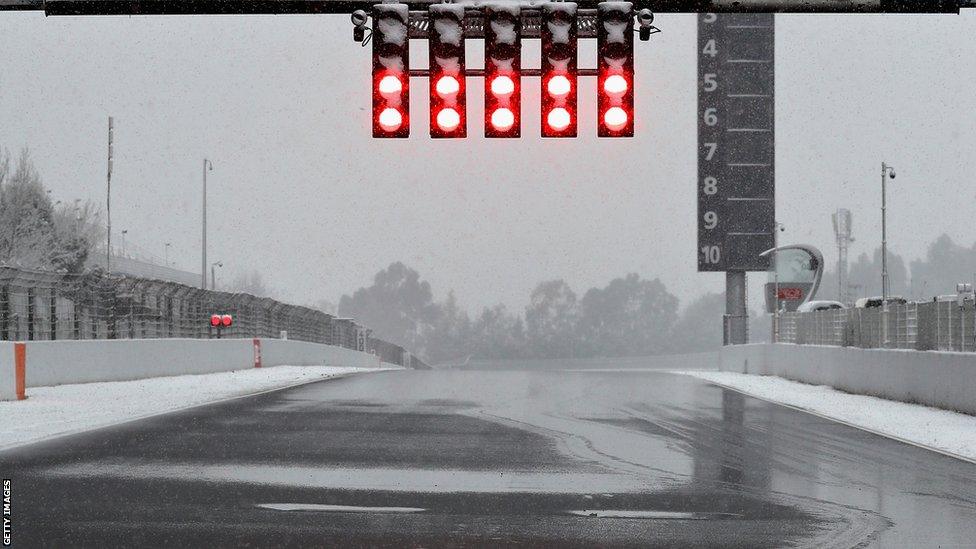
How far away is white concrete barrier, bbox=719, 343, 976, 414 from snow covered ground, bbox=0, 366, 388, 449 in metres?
12.4

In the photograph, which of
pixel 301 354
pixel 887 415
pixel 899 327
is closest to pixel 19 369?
pixel 887 415

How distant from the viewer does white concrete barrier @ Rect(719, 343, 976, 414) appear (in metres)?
19.9

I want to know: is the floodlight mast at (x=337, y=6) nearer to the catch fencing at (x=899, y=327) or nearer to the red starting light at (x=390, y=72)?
the red starting light at (x=390, y=72)

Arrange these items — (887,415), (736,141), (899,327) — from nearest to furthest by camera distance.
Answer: (887,415) → (899,327) → (736,141)

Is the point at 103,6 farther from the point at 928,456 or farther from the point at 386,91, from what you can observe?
the point at 928,456

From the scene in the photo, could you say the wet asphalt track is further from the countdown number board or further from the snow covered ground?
the countdown number board

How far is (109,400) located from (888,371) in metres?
14.5

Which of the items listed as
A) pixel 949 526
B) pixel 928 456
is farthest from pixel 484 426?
pixel 949 526

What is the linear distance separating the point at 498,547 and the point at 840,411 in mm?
14175

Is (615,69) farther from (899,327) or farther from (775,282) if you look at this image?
(775,282)

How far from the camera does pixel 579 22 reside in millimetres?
12289

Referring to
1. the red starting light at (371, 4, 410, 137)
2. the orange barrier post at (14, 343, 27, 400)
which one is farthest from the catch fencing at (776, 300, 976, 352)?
the orange barrier post at (14, 343, 27, 400)

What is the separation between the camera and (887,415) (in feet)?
65.0

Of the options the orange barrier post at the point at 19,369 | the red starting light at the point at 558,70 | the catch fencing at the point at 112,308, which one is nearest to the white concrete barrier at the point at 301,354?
the catch fencing at the point at 112,308
